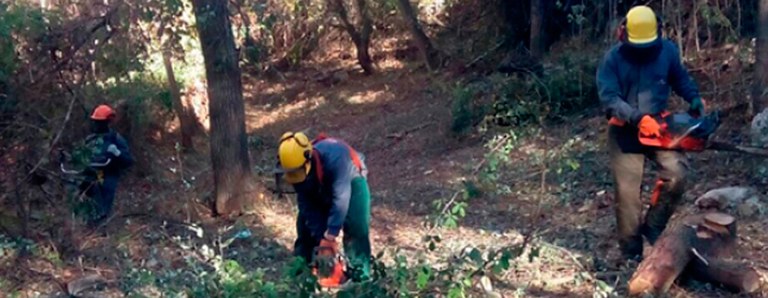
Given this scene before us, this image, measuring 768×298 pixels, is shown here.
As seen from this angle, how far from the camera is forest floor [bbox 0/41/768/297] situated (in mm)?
7195

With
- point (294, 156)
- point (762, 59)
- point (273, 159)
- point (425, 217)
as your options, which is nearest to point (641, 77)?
point (294, 156)

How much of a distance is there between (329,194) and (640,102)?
2139mm

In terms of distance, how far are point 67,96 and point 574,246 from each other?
15.9 ft

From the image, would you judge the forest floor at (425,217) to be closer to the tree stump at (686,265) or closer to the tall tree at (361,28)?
the tree stump at (686,265)

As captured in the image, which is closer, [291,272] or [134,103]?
[291,272]

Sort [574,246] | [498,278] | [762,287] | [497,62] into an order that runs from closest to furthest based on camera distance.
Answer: [762,287]
[498,278]
[574,246]
[497,62]

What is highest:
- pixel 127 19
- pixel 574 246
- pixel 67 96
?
pixel 127 19

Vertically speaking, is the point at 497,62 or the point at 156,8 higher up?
the point at 156,8

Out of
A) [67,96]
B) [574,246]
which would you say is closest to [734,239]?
[574,246]

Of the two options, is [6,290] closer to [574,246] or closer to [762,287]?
[574,246]

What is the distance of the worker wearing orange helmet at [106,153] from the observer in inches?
387

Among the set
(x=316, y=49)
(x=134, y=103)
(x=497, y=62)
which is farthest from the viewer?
(x=316, y=49)

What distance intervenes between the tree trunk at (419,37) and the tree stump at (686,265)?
13190mm

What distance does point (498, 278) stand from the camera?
6797mm
